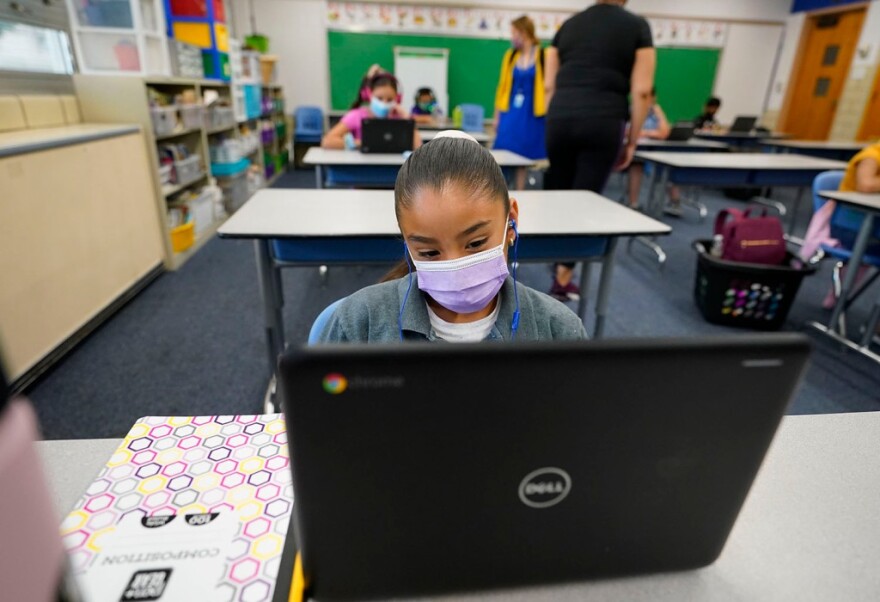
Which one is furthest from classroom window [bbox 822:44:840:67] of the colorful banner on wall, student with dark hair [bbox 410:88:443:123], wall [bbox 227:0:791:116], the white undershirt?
the white undershirt

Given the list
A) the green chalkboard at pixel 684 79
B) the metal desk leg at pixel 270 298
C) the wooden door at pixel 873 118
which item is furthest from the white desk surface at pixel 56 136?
the wooden door at pixel 873 118

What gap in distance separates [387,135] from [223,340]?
1481 millimetres

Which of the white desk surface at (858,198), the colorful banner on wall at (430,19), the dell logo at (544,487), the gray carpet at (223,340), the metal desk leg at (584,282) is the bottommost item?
the gray carpet at (223,340)

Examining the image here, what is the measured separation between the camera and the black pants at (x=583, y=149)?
2.54m

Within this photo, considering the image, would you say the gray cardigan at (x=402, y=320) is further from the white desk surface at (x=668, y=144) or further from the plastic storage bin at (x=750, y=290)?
the white desk surface at (x=668, y=144)

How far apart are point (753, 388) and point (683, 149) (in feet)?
18.6

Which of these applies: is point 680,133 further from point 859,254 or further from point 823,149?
point 859,254

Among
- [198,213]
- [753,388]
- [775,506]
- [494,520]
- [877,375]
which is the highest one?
[753,388]

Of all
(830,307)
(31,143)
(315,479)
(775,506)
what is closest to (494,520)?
(315,479)

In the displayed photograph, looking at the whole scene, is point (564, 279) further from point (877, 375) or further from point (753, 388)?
point (753, 388)

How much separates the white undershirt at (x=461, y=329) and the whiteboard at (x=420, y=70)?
721 cm

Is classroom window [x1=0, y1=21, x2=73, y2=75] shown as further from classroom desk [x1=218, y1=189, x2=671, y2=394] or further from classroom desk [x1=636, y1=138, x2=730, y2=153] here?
classroom desk [x1=636, y1=138, x2=730, y2=153]

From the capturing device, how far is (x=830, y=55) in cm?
742

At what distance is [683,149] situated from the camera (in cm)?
530
